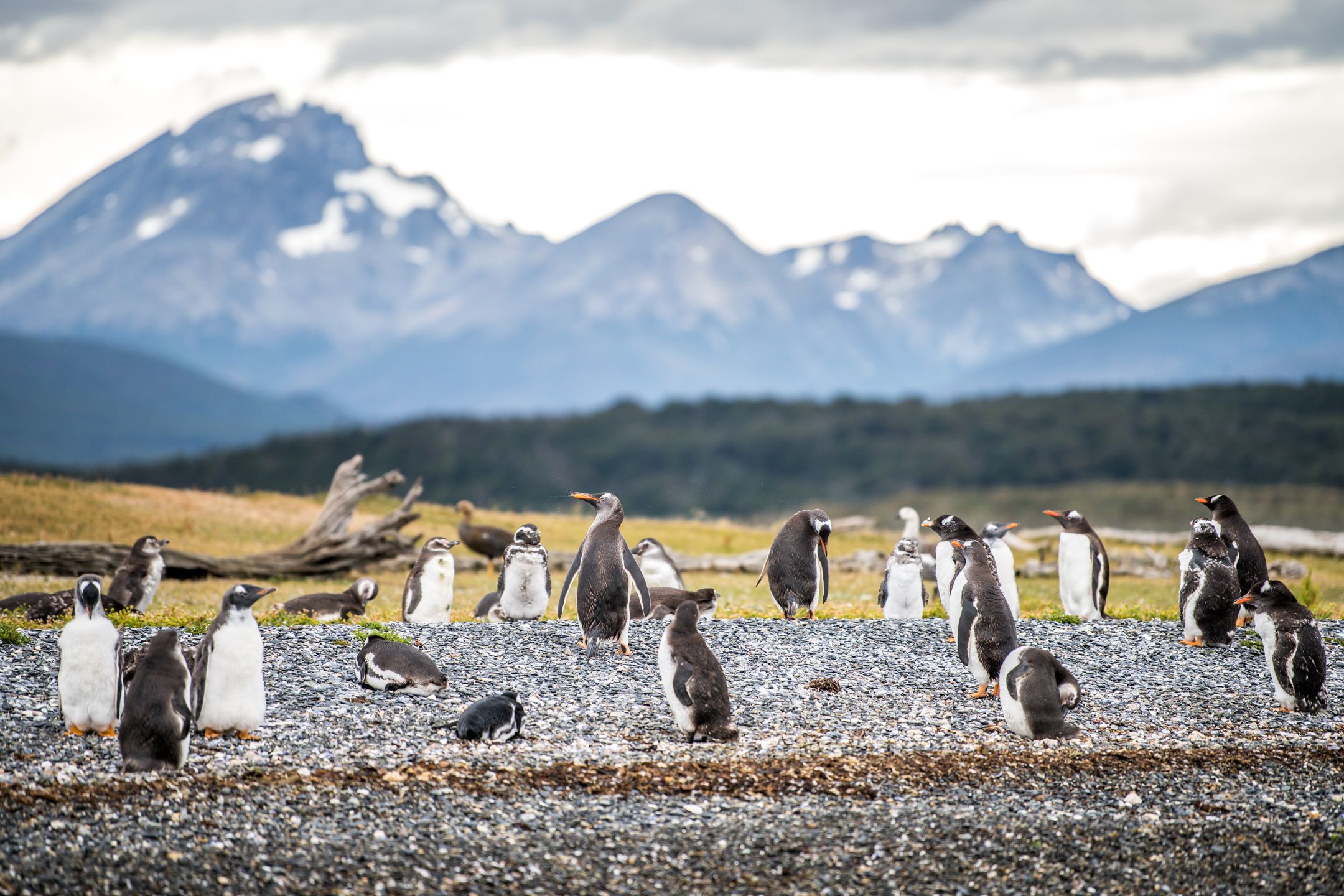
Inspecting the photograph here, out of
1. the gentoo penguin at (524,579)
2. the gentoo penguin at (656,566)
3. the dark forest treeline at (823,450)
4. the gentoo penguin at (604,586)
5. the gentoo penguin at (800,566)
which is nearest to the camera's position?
the gentoo penguin at (604,586)

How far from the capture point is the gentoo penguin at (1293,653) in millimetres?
9727

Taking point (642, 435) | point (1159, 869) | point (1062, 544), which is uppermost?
point (642, 435)

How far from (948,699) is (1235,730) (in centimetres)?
221

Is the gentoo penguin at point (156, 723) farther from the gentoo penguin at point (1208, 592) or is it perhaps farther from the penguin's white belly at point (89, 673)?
the gentoo penguin at point (1208, 592)

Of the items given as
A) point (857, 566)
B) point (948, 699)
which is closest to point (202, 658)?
point (948, 699)

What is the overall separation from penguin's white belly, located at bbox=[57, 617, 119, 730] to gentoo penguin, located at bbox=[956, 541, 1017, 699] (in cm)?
671

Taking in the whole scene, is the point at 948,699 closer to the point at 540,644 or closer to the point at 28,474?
the point at 540,644

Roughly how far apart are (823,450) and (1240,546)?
3879 inches

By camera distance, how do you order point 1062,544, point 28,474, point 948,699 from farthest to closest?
point 28,474, point 1062,544, point 948,699

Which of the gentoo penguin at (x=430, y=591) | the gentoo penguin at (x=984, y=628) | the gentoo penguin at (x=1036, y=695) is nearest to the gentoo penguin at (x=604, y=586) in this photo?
the gentoo penguin at (x=430, y=591)

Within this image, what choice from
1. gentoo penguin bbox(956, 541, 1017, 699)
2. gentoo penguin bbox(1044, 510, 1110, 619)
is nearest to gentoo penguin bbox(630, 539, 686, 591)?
gentoo penguin bbox(1044, 510, 1110, 619)

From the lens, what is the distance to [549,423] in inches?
5074

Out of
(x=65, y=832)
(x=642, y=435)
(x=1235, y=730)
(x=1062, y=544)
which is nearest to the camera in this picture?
(x=65, y=832)

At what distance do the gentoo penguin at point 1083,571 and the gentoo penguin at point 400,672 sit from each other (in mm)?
7439
